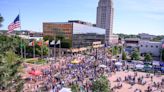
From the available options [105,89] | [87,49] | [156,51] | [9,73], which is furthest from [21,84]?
[87,49]

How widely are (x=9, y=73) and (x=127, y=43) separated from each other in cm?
10032

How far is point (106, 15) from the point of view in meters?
144

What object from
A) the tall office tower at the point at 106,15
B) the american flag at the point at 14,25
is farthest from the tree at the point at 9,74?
Answer: the tall office tower at the point at 106,15

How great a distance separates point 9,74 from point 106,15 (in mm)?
137510

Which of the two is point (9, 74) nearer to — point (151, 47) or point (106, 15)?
point (151, 47)

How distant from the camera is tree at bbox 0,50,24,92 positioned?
378 inches

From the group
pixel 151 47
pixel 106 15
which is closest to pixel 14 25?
pixel 151 47

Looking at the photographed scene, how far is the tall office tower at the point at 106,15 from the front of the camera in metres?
142

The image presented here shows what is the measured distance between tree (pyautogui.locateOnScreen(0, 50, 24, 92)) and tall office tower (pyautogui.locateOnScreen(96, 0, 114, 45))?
13223 centimetres

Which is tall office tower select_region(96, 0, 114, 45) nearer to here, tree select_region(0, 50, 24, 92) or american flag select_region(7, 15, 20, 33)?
american flag select_region(7, 15, 20, 33)

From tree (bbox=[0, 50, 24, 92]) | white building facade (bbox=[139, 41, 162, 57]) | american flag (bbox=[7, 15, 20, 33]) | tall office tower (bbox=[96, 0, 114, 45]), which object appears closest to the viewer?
tree (bbox=[0, 50, 24, 92])

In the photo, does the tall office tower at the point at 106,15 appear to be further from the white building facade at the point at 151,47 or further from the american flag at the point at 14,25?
the american flag at the point at 14,25

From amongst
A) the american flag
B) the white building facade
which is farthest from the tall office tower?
the american flag

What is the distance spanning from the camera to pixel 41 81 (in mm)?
30094
